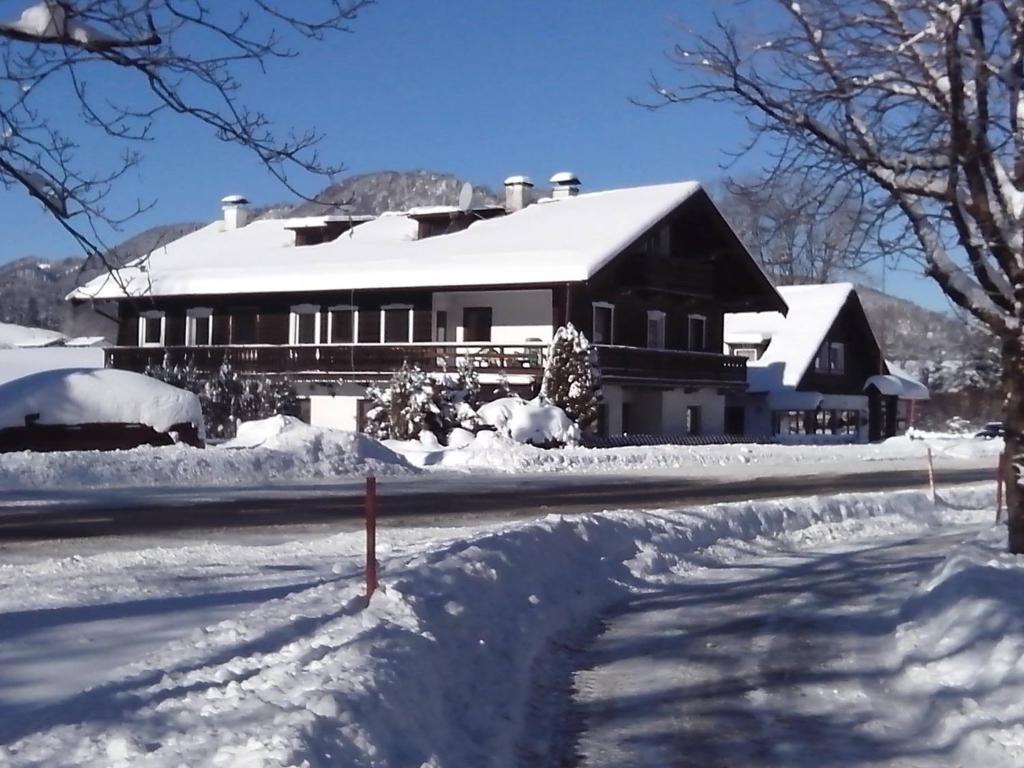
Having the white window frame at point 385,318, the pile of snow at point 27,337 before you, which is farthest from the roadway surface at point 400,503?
the pile of snow at point 27,337

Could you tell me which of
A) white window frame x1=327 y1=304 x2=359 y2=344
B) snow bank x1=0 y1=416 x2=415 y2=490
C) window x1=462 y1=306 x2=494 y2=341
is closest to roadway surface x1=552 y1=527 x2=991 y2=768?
snow bank x1=0 y1=416 x2=415 y2=490

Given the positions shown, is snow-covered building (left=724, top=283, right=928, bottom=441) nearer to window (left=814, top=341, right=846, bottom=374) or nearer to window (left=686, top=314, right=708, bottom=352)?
window (left=814, top=341, right=846, bottom=374)

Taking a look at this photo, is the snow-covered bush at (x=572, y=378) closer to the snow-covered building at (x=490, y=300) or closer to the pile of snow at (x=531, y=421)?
the pile of snow at (x=531, y=421)

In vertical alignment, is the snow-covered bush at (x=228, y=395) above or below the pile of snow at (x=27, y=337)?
below

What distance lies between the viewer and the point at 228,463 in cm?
2466

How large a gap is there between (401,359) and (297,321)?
5.81 meters

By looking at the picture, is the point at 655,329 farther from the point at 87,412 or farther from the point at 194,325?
the point at 87,412

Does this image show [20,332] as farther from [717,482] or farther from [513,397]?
[717,482]

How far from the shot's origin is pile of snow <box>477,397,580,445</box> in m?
36.2

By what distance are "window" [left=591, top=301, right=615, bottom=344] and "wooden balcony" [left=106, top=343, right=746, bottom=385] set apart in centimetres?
139

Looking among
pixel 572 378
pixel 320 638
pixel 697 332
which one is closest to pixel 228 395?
pixel 572 378

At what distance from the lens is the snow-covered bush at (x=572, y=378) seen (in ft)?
127

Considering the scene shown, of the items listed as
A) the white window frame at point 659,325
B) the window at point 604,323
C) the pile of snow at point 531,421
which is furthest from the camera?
the white window frame at point 659,325

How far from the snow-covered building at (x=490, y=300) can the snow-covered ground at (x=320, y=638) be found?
26.9m
